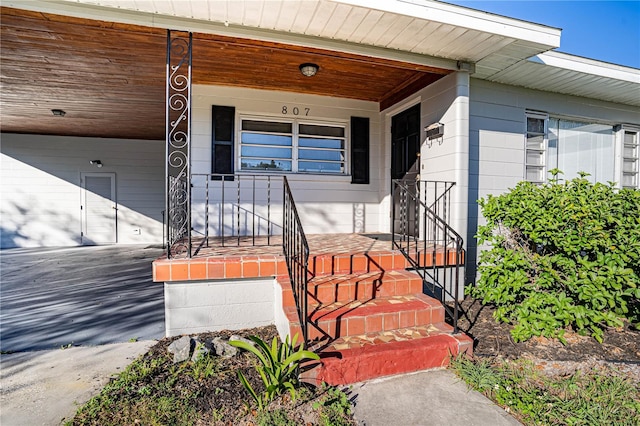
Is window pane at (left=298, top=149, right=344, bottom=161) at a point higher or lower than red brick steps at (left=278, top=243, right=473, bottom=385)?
higher

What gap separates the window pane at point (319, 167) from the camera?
16.5 ft

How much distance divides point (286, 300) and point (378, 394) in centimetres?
103

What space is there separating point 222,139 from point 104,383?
10.4 ft

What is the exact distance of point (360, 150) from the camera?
17.0ft

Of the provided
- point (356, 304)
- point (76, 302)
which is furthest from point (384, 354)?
point (76, 302)

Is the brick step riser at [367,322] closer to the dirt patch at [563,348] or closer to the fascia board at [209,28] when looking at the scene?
the dirt patch at [563,348]

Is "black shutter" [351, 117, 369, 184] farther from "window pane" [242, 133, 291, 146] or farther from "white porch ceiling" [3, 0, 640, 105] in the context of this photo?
"white porch ceiling" [3, 0, 640, 105]

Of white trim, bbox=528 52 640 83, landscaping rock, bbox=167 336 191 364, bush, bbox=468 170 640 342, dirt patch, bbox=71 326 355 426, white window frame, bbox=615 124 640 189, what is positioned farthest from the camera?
white window frame, bbox=615 124 640 189

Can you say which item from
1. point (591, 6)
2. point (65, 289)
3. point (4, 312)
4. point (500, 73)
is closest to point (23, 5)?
point (4, 312)

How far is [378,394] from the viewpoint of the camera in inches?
82.4

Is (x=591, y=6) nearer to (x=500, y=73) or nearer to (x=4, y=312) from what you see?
(x=500, y=73)

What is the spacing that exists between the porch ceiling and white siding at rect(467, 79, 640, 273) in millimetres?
784

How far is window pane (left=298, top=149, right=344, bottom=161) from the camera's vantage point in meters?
5.02

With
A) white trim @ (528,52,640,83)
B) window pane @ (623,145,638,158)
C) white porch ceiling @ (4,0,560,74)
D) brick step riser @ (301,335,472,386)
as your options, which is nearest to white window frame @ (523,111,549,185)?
white trim @ (528,52,640,83)
